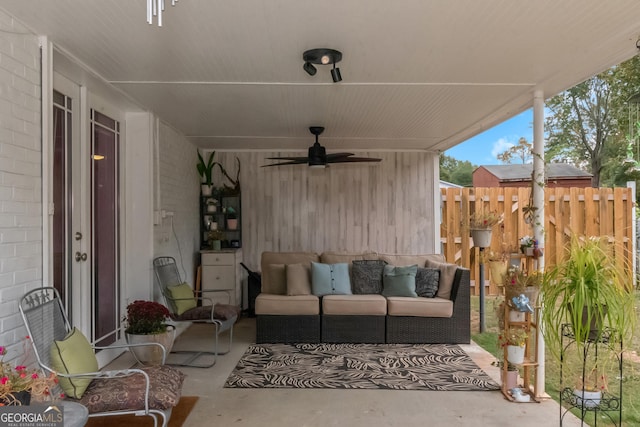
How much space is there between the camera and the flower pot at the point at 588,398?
2.83m

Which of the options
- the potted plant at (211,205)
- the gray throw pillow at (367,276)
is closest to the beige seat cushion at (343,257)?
the gray throw pillow at (367,276)

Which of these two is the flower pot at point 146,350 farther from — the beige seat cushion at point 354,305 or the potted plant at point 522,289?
the potted plant at point 522,289

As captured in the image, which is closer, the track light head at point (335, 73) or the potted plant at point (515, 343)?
the track light head at point (335, 73)

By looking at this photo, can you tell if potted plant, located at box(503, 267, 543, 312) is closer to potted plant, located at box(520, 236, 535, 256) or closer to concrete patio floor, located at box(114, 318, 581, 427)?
potted plant, located at box(520, 236, 535, 256)

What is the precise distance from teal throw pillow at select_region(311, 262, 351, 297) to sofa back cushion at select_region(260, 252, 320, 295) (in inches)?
13.3

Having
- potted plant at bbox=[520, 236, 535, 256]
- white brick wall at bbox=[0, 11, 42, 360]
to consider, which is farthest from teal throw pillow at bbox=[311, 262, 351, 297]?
white brick wall at bbox=[0, 11, 42, 360]

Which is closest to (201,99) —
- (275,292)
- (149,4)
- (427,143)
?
(275,292)

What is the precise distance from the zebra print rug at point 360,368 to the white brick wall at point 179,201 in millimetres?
1608

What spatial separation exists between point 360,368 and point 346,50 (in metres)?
2.86

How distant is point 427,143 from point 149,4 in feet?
19.0

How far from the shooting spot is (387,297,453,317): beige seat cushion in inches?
206

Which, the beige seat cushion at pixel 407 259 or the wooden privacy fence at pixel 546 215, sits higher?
the wooden privacy fence at pixel 546 215

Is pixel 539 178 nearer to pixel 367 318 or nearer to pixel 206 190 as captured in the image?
pixel 367 318

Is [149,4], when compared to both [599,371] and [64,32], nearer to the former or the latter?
[64,32]
